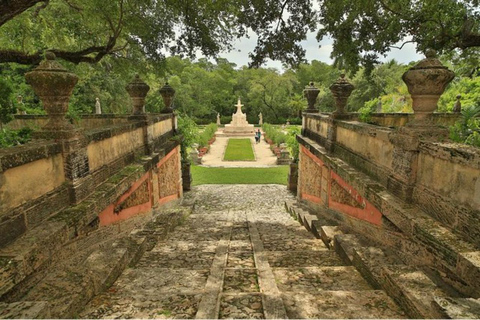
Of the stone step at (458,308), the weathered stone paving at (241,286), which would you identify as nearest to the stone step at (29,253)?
the weathered stone paving at (241,286)

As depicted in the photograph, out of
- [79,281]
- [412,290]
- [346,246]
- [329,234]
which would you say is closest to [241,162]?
[329,234]

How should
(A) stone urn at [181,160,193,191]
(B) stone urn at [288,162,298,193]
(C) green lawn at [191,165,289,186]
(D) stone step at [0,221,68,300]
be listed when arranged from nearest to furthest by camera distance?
(D) stone step at [0,221,68,300] < (B) stone urn at [288,162,298,193] < (A) stone urn at [181,160,193,191] < (C) green lawn at [191,165,289,186]

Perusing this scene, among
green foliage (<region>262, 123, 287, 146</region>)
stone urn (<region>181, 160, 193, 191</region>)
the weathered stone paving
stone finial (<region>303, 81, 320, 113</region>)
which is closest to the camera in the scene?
the weathered stone paving

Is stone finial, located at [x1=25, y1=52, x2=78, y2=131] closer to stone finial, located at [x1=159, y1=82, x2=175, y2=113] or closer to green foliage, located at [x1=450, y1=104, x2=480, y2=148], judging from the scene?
green foliage, located at [x1=450, y1=104, x2=480, y2=148]

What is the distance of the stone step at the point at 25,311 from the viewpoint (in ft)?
7.29

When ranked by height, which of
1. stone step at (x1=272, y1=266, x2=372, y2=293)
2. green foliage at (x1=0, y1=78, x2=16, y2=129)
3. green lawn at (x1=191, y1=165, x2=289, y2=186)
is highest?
green foliage at (x1=0, y1=78, x2=16, y2=129)

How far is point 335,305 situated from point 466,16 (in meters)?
7.90

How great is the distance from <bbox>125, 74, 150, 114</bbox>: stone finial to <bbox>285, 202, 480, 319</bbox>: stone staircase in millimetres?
6129

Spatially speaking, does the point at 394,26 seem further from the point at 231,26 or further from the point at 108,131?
the point at 108,131

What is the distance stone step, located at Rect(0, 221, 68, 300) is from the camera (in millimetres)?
2688

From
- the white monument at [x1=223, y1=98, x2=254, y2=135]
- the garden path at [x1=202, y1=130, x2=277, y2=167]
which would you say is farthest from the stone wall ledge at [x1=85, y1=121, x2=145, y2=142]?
the white monument at [x1=223, y1=98, x2=254, y2=135]

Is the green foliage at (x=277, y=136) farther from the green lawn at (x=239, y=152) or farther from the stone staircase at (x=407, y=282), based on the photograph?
the stone staircase at (x=407, y=282)

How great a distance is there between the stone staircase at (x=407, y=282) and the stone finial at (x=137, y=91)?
613 cm

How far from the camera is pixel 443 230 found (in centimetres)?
331
